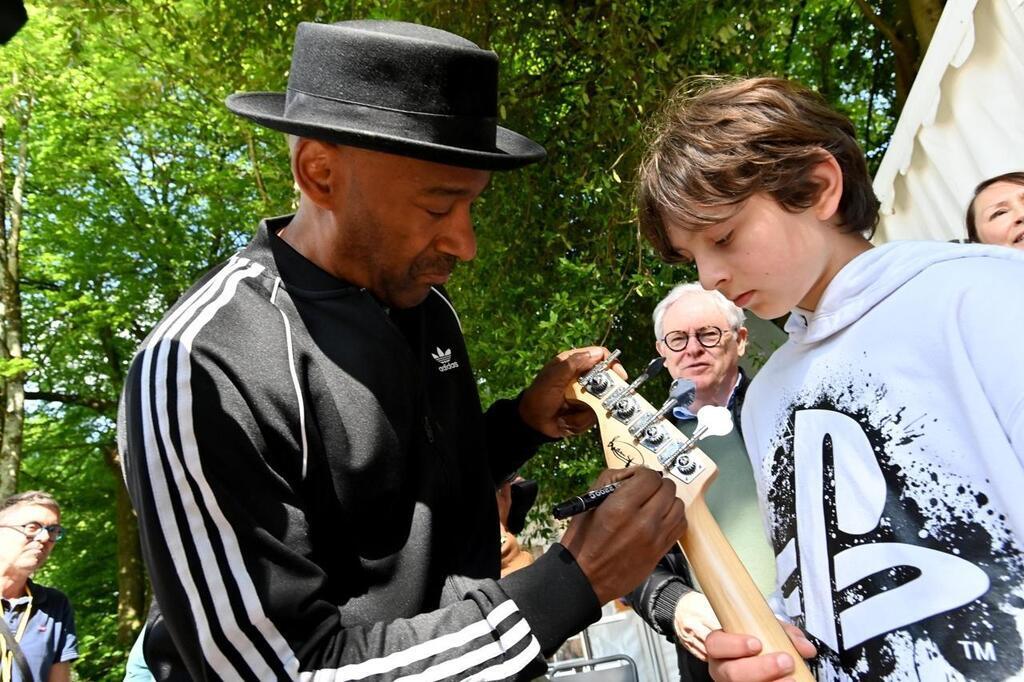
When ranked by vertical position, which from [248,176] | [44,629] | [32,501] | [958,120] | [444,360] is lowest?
[44,629]

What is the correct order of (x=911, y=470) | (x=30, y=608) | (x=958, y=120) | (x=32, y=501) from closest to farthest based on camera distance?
(x=911, y=470) < (x=958, y=120) < (x=30, y=608) < (x=32, y=501)

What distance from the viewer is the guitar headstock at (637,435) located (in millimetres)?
1811

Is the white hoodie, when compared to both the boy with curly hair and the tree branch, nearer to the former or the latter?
the boy with curly hair

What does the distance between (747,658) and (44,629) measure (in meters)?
4.25

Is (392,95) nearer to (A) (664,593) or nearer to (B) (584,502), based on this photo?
(B) (584,502)

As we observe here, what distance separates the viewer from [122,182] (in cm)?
1361

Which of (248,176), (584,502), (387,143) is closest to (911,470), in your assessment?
(584,502)

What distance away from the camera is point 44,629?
4.66 m

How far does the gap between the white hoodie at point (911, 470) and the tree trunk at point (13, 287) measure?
37.8ft

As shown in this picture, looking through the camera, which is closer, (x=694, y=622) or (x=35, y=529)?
(x=694, y=622)

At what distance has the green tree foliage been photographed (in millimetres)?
5238

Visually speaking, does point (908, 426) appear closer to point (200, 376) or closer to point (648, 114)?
point (200, 376)

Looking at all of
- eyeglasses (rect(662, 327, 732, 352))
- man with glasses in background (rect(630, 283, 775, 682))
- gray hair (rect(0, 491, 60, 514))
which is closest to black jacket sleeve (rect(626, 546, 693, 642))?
man with glasses in background (rect(630, 283, 775, 682))

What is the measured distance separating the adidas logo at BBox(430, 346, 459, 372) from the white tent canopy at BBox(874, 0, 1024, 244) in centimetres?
247
